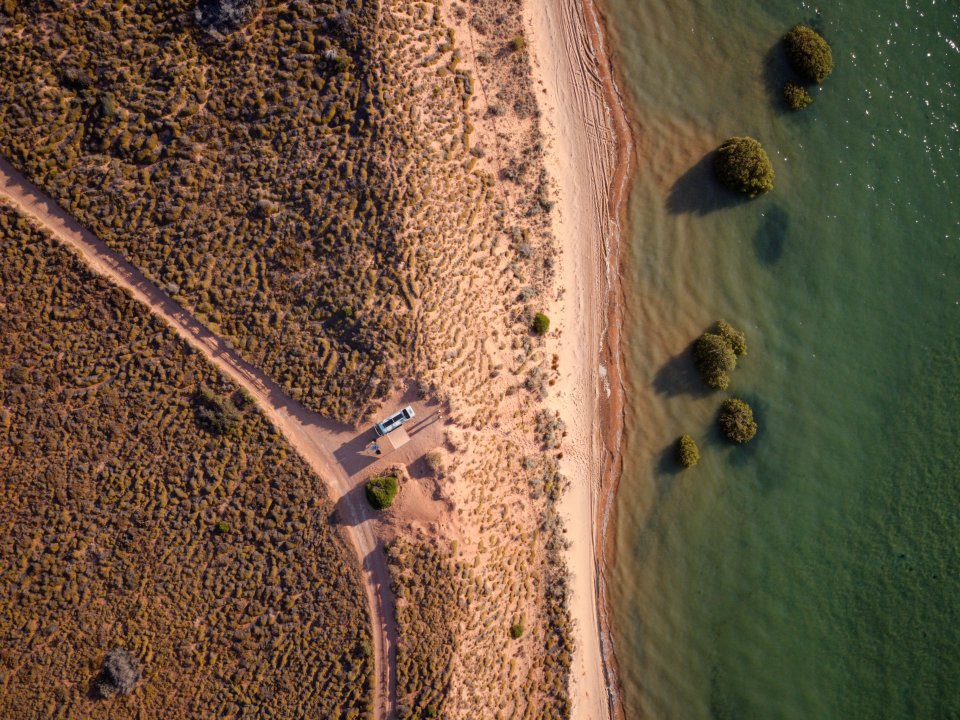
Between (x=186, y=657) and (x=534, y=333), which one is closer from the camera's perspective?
(x=186, y=657)

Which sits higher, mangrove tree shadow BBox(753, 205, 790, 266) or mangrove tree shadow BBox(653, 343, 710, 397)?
mangrove tree shadow BBox(753, 205, 790, 266)

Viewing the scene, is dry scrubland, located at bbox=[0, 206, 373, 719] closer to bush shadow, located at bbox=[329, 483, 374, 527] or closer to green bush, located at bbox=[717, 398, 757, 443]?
bush shadow, located at bbox=[329, 483, 374, 527]

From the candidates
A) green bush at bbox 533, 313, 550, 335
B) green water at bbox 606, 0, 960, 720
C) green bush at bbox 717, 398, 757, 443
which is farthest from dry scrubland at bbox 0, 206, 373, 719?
green bush at bbox 717, 398, 757, 443

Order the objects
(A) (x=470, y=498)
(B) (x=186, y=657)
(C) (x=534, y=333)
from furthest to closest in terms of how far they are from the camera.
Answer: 1. (C) (x=534, y=333)
2. (A) (x=470, y=498)
3. (B) (x=186, y=657)

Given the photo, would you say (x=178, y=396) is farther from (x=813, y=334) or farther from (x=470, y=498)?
(x=813, y=334)

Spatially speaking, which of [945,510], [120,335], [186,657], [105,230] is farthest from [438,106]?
[945,510]

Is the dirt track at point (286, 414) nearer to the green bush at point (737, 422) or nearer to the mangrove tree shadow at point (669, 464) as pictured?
the mangrove tree shadow at point (669, 464)
